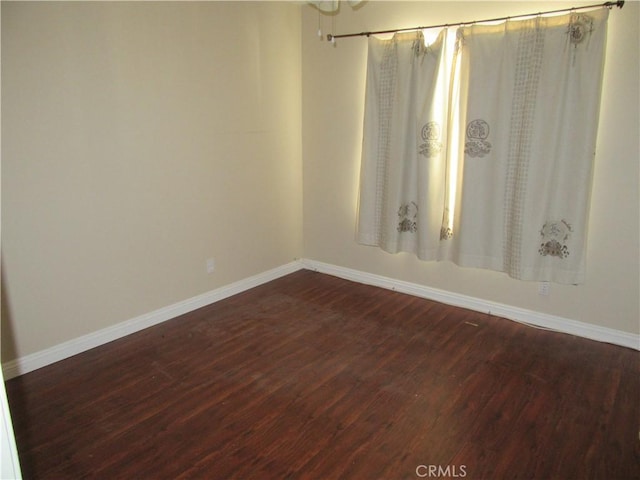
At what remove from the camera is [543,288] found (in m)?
3.00

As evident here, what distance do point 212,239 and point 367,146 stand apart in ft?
4.95

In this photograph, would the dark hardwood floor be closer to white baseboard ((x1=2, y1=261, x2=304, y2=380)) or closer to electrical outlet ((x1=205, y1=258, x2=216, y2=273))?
white baseboard ((x1=2, y1=261, x2=304, y2=380))

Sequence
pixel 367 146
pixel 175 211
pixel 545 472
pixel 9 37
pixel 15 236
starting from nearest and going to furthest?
pixel 545 472
pixel 9 37
pixel 15 236
pixel 175 211
pixel 367 146

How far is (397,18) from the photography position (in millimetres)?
3295

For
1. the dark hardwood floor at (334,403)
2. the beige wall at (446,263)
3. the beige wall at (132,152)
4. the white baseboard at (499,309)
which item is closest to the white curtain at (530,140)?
the beige wall at (446,263)

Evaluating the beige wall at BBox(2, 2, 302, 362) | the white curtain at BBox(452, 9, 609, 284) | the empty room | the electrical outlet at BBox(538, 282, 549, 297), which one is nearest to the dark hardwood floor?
the empty room

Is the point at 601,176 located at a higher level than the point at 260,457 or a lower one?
higher

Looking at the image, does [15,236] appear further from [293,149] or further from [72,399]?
[293,149]

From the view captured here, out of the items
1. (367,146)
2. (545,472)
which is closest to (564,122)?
(367,146)

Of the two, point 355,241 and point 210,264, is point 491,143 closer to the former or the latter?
point 355,241

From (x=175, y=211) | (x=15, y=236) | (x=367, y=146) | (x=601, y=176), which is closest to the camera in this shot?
(x=15, y=236)

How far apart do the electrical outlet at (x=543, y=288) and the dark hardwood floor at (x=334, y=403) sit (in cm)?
29

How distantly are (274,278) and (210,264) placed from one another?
0.78 metres

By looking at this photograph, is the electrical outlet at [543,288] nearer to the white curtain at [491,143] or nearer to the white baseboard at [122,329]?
the white curtain at [491,143]
